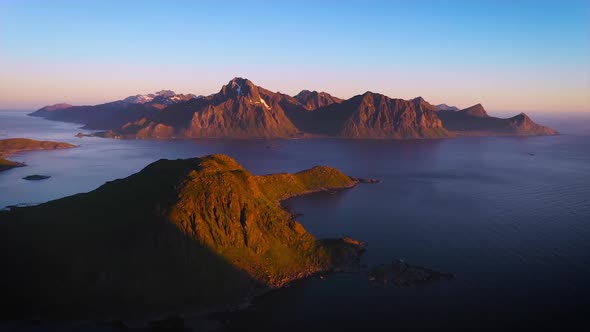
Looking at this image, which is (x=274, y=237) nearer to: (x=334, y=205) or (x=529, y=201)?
(x=334, y=205)

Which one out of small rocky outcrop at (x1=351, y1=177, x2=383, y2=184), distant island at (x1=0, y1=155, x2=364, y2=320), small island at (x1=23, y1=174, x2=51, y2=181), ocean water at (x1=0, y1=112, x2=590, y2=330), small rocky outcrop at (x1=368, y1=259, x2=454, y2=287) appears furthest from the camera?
small rocky outcrop at (x1=351, y1=177, x2=383, y2=184)

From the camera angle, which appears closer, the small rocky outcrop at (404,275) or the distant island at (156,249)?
the distant island at (156,249)

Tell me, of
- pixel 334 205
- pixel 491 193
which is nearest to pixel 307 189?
pixel 334 205

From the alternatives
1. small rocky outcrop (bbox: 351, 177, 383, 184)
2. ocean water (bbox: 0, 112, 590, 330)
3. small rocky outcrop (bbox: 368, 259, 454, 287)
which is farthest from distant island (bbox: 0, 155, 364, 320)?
small rocky outcrop (bbox: 351, 177, 383, 184)

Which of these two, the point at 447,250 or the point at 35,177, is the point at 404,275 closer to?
the point at 447,250

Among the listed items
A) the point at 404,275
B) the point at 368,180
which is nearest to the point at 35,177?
the point at 368,180

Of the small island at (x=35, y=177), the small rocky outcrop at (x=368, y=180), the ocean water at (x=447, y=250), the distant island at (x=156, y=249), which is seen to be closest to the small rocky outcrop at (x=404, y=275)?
the ocean water at (x=447, y=250)

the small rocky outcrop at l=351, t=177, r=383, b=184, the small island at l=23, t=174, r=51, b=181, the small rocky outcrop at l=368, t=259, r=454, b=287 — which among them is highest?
the small rocky outcrop at l=351, t=177, r=383, b=184

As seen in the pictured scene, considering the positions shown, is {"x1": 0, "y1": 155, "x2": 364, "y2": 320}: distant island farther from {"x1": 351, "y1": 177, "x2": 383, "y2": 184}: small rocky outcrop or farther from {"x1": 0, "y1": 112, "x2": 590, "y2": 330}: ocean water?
{"x1": 351, "y1": 177, "x2": 383, "y2": 184}: small rocky outcrop

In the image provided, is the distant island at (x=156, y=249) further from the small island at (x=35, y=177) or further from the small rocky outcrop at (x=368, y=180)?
the small island at (x=35, y=177)
